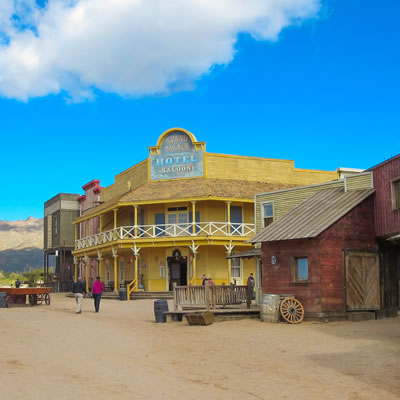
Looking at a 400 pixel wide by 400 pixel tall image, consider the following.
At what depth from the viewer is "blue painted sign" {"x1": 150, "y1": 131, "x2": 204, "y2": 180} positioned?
36844 millimetres

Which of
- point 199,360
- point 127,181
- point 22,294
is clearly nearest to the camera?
point 199,360

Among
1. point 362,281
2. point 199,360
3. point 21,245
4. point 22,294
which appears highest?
point 21,245

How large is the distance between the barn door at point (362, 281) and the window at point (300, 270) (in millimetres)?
1319

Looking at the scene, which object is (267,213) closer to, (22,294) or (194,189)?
(194,189)

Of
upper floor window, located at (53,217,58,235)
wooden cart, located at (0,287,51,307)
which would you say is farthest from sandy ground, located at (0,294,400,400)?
upper floor window, located at (53,217,58,235)

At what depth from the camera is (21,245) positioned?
128500 mm

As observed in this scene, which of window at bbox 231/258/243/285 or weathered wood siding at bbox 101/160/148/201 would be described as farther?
weathered wood siding at bbox 101/160/148/201

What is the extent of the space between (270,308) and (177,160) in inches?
755

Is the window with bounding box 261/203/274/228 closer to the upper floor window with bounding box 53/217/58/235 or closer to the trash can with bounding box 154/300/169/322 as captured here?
the trash can with bounding box 154/300/169/322

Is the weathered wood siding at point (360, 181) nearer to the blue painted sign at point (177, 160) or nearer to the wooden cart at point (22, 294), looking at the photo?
the wooden cart at point (22, 294)

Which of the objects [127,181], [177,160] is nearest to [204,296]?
[177,160]

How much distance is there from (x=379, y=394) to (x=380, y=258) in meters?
11.9

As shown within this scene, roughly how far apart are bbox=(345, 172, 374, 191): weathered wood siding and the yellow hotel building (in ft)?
42.3

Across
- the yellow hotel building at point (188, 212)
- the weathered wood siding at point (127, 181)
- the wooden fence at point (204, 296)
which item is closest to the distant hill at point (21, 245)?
the weathered wood siding at point (127, 181)
